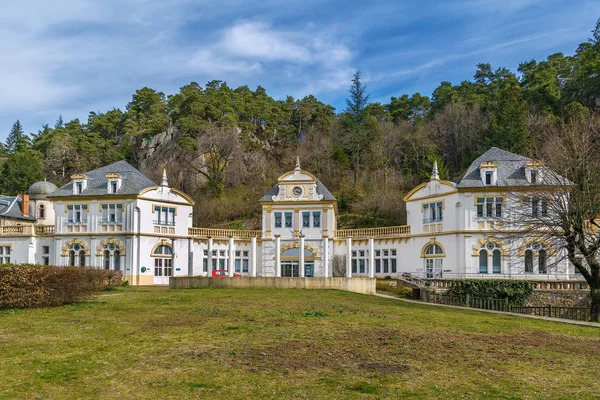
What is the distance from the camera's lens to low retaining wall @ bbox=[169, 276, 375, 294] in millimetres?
31969

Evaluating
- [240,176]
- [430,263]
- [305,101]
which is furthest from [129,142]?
[430,263]

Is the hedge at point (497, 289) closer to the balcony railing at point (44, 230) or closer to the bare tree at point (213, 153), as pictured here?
the balcony railing at point (44, 230)

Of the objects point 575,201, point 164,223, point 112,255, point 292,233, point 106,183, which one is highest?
point 106,183

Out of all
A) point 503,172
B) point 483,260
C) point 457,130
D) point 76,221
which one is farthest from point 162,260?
point 457,130

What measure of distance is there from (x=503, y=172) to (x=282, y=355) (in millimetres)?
33838

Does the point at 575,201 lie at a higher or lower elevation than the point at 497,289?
higher

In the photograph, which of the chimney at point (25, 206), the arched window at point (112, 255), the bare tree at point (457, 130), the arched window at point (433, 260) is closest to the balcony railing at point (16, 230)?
the chimney at point (25, 206)

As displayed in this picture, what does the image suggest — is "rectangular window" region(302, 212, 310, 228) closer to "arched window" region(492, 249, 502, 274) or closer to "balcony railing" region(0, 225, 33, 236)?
"arched window" region(492, 249, 502, 274)

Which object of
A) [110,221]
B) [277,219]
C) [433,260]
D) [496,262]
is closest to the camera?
[496,262]

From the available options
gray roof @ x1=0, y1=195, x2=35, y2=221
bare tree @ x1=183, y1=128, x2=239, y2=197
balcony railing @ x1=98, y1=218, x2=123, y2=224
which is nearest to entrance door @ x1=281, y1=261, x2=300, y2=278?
balcony railing @ x1=98, y1=218, x2=123, y2=224

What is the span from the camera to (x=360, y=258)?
46.8 m

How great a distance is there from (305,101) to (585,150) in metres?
62.7

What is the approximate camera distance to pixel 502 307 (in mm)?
30375

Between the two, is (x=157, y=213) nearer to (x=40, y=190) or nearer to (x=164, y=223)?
(x=164, y=223)
